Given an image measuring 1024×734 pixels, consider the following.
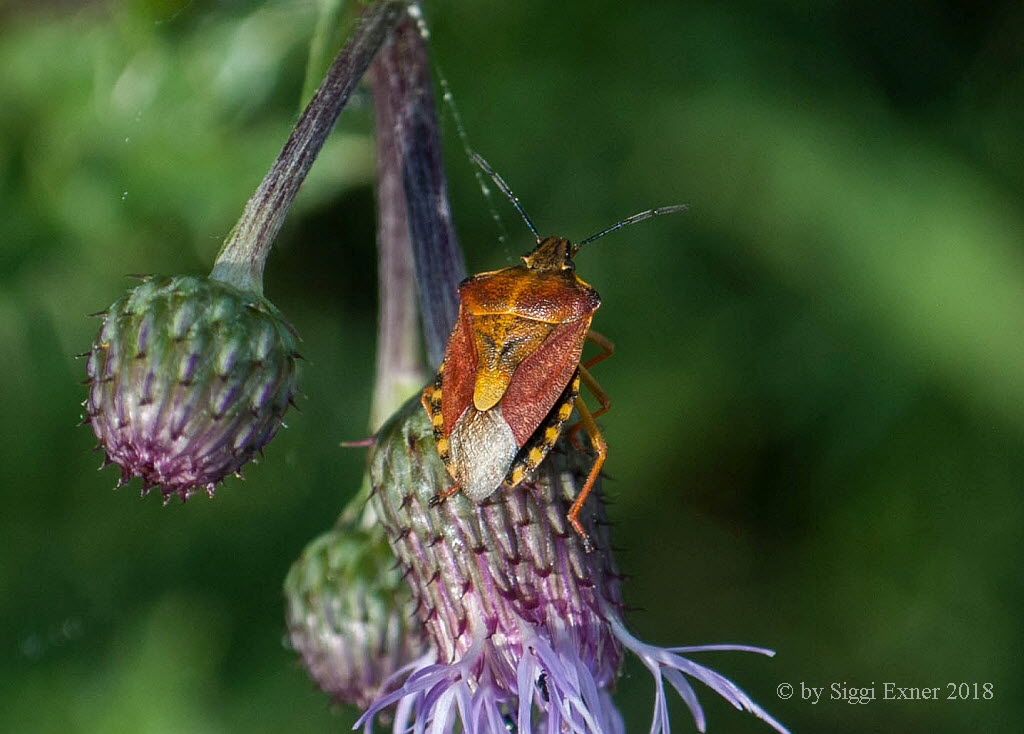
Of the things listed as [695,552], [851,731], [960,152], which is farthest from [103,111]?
[851,731]

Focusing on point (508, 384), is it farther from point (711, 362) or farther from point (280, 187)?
point (711, 362)

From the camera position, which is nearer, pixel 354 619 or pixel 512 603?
pixel 512 603

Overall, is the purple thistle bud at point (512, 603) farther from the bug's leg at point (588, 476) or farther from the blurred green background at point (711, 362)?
the blurred green background at point (711, 362)

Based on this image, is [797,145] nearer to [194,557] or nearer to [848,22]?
[848,22]

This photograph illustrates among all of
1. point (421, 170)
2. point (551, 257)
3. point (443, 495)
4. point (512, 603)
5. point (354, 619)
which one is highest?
point (421, 170)

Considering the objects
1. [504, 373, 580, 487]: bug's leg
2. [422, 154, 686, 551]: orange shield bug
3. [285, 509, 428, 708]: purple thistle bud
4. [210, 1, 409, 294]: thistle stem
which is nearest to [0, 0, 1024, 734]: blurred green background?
[285, 509, 428, 708]: purple thistle bud

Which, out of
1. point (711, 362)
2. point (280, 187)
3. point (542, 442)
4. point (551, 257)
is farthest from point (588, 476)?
point (711, 362)

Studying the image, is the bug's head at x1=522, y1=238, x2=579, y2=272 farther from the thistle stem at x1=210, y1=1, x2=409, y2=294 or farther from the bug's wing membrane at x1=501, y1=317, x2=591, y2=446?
the thistle stem at x1=210, y1=1, x2=409, y2=294
